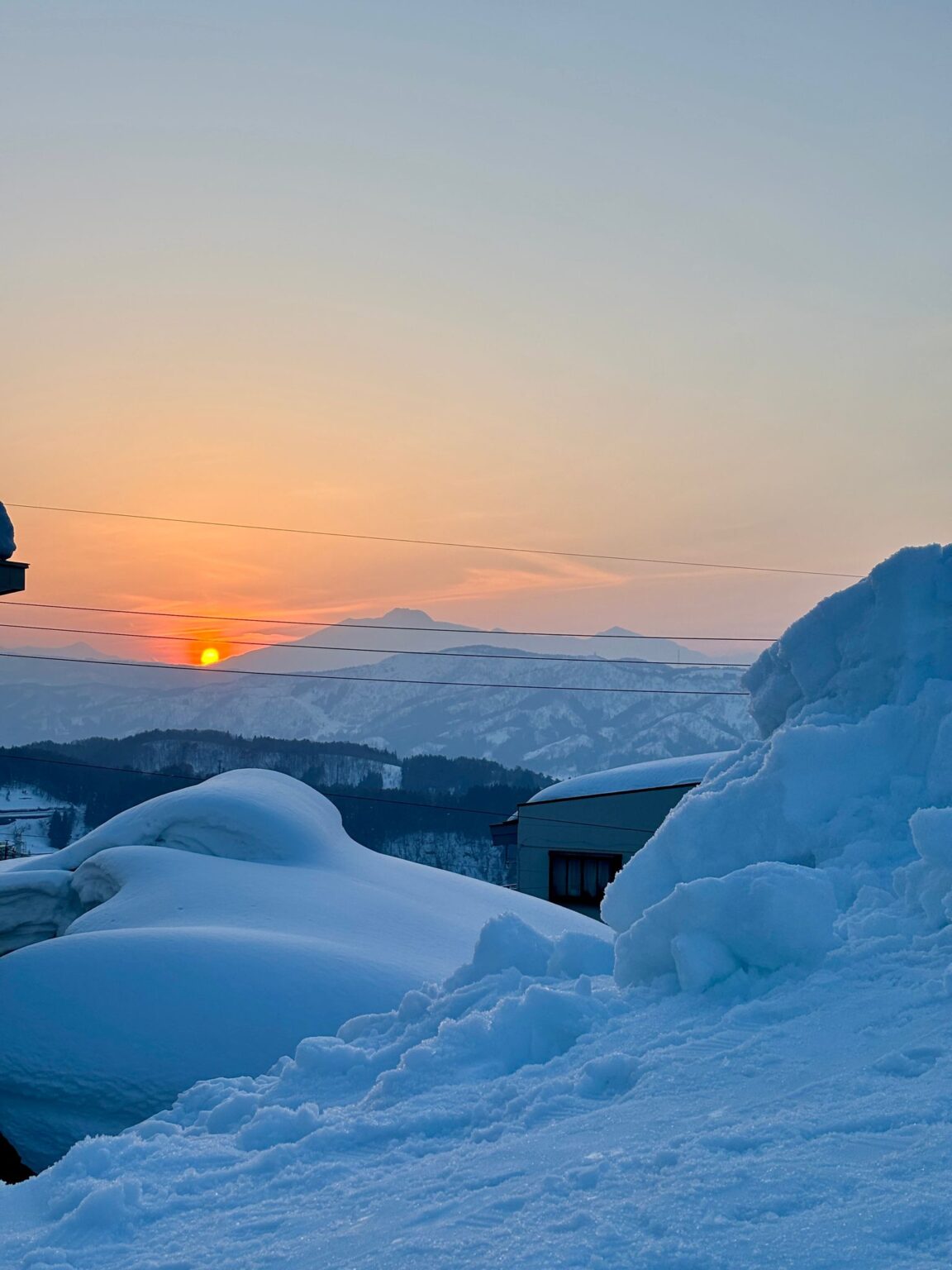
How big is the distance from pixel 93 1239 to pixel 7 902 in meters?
11.3

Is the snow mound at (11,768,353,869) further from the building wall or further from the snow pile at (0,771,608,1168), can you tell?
the building wall

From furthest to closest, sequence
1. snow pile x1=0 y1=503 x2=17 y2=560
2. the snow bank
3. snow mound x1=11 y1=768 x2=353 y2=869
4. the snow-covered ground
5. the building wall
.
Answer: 1. the snow-covered ground
2. the building wall
3. snow mound x1=11 y1=768 x2=353 y2=869
4. snow pile x1=0 y1=503 x2=17 y2=560
5. the snow bank

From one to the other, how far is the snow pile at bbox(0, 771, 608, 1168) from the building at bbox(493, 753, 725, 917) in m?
8.15

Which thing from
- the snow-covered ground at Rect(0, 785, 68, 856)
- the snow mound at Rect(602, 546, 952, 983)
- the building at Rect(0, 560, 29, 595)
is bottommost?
the snow-covered ground at Rect(0, 785, 68, 856)

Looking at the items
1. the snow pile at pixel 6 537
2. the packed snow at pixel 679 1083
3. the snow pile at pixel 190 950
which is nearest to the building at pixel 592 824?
the snow pile at pixel 190 950

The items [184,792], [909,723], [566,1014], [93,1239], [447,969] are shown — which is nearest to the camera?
[93,1239]

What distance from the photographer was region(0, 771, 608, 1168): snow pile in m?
7.94

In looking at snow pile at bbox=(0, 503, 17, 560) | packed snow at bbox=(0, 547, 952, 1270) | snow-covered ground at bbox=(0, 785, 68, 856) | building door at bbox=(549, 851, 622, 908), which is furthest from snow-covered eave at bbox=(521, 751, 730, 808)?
snow-covered ground at bbox=(0, 785, 68, 856)

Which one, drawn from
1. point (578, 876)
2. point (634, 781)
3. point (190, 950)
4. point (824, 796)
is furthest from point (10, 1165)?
point (634, 781)

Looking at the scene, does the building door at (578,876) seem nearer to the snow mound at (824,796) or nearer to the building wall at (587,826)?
the building wall at (587,826)

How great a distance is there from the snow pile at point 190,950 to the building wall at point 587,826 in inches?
318

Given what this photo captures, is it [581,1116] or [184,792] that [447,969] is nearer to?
[184,792]

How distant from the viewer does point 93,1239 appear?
264 cm

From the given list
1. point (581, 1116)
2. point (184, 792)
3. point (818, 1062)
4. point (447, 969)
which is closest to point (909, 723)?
point (818, 1062)
